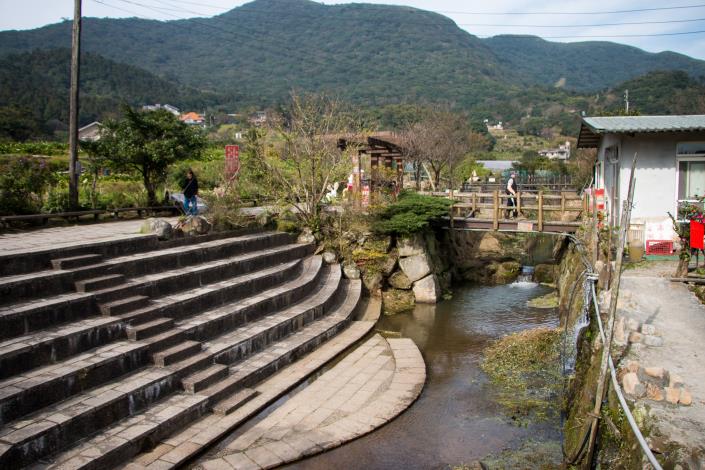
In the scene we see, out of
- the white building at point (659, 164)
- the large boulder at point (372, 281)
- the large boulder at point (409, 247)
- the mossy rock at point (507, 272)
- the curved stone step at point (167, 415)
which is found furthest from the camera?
the mossy rock at point (507, 272)

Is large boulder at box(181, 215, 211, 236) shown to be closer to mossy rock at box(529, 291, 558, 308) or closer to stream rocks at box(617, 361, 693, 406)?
mossy rock at box(529, 291, 558, 308)

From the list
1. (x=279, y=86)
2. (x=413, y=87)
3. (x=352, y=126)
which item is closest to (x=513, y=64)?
(x=413, y=87)

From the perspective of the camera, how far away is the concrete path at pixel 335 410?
21.7 ft

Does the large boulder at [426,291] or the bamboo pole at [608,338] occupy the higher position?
the bamboo pole at [608,338]

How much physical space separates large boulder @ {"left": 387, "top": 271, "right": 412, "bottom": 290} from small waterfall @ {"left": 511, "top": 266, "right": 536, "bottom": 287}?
14.1 ft

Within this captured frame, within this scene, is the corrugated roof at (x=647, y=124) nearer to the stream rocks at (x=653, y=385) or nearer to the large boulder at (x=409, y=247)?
the large boulder at (x=409, y=247)

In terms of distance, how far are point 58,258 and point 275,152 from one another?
7.89m

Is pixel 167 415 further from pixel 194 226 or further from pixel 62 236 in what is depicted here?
pixel 62 236

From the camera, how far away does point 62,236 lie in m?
11.2

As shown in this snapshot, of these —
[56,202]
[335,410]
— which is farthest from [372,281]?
[56,202]

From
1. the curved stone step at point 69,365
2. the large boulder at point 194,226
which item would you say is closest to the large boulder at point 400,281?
the large boulder at point 194,226

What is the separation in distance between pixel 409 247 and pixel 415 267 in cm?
63

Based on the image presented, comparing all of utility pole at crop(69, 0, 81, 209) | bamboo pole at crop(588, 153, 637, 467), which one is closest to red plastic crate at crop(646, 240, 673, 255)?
bamboo pole at crop(588, 153, 637, 467)

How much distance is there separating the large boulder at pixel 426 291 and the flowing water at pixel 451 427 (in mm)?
2357
